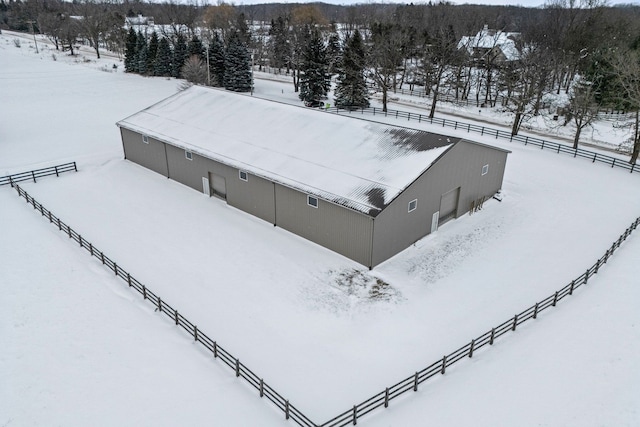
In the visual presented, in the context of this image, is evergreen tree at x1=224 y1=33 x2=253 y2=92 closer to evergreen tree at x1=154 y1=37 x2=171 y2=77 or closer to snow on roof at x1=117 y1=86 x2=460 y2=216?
evergreen tree at x1=154 y1=37 x2=171 y2=77

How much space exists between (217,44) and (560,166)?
166 ft

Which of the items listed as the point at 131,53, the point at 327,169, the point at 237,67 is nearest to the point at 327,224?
the point at 327,169

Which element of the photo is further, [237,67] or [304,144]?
[237,67]

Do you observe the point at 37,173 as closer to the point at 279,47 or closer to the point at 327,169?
the point at 327,169

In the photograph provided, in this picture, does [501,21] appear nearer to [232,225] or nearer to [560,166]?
[560,166]

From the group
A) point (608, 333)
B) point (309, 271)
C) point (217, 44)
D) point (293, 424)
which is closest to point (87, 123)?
point (217, 44)

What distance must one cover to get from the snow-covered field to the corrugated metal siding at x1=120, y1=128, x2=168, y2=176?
1.35 meters

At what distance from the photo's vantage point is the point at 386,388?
13.9 m

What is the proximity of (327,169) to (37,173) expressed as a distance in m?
22.6

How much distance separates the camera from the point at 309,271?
2167 cm

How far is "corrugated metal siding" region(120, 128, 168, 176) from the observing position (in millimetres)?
32156

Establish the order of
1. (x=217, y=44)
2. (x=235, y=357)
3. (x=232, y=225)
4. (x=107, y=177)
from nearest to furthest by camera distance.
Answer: (x=235, y=357)
(x=232, y=225)
(x=107, y=177)
(x=217, y=44)

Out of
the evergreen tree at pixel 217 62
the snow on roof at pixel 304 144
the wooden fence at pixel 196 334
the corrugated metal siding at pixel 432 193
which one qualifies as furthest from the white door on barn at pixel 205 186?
the evergreen tree at pixel 217 62

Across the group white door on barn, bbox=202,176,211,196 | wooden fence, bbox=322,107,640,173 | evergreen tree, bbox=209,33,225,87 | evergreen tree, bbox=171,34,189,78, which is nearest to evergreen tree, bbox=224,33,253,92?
evergreen tree, bbox=209,33,225,87
